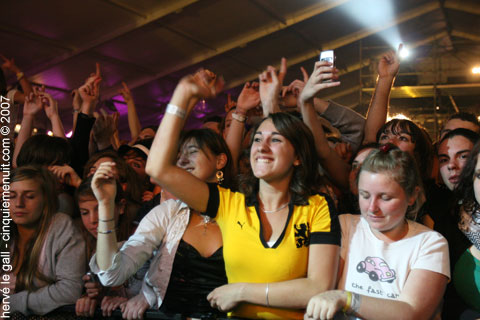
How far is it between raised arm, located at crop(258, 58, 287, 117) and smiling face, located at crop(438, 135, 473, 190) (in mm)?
868

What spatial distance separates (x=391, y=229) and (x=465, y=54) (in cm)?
1094

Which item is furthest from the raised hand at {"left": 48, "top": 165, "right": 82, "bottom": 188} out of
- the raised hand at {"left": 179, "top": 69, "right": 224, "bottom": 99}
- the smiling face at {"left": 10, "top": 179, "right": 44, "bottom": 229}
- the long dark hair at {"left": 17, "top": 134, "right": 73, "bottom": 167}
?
the raised hand at {"left": 179, "top": 69, "right": 224, "bottom": 99}

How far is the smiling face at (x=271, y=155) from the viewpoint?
1884 mm

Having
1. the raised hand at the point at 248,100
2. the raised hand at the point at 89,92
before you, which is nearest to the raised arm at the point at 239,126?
the raised hand at the point at 248,100

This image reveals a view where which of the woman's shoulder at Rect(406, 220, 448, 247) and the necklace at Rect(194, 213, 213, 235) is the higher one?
the necklace at Rect(194, 213, 213, 235)

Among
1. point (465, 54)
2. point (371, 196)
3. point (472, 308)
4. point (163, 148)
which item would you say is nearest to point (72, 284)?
point (163, 148)

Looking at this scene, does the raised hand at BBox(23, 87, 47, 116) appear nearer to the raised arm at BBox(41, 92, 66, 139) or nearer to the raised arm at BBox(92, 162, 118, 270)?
the raised arm at BBox(41, 92, 66, 139)

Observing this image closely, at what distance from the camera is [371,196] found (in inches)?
69.6

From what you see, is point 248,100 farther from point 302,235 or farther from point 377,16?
point 377,16

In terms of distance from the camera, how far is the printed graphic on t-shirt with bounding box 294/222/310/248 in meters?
1.78

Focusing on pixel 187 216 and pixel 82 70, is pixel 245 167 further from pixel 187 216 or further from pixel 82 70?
pixel 82 70

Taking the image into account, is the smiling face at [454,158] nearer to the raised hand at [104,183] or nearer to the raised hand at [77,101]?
the raised hand at [104,183]

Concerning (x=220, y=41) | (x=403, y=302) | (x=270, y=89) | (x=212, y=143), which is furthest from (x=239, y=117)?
(x=220, y=41)

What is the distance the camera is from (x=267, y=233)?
1832 mm
